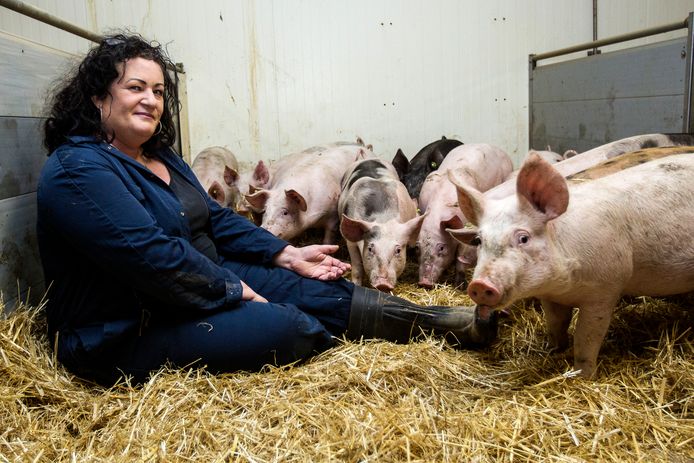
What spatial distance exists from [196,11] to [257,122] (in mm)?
1286

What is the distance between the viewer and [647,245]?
7.73 feet

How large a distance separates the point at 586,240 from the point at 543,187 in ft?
0.96

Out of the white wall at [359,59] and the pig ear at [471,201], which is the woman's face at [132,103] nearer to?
the pig ear at [471,201]

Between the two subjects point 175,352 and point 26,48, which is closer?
point 175,352

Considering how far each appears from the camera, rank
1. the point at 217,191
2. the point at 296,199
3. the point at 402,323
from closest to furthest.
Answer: the point at 402,323, the point at 296,199, the point at 217,191

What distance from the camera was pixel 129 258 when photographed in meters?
2.11

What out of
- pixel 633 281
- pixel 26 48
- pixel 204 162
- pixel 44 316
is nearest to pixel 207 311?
pixel 44 316

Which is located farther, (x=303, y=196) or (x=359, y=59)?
(x=359, y=59)

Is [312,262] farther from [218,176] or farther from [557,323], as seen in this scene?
[218,176]

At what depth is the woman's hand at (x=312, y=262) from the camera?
9.30 ft

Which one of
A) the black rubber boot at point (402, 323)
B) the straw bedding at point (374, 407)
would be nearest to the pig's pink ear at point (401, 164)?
the black rubber boot at point (402, 323)

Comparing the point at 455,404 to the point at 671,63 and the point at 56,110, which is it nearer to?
the point at 56,110

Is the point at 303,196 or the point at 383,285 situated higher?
the point at 303,196

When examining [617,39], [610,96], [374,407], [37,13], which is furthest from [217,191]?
[617,39]
